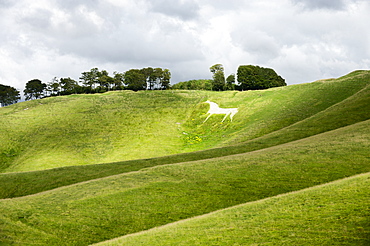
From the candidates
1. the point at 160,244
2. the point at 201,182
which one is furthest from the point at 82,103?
the point at 160,244

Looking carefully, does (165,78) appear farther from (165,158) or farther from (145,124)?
(165,158)

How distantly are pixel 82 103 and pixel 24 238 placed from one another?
103 m

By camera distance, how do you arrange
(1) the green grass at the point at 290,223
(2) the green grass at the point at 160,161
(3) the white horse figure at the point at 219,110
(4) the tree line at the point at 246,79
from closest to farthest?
(1) the green grass at the point at 290,223, (2) the green grass at the point at 160,161, (3) the white horse figure at the point at 219,110, (4) the tree line at the point at 246,79

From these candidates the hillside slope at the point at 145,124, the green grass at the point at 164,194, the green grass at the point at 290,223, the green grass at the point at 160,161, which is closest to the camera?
the green grass at the point at 290,223

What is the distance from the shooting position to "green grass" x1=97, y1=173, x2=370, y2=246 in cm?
1556

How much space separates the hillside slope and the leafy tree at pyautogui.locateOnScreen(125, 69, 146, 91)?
6760 centimetres

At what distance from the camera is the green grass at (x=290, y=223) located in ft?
51.1

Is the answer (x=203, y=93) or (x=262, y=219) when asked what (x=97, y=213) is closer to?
(x=262, y=219)

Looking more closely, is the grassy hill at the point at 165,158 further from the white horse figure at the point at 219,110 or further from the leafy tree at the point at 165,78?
the leafy tree at the point at 165,78

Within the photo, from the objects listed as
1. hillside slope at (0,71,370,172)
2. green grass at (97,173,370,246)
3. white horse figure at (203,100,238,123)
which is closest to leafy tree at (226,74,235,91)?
hillside slope at (0,71,370,172)

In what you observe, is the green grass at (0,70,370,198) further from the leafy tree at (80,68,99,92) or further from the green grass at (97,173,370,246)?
the leafy tree at (80,68,99,92)

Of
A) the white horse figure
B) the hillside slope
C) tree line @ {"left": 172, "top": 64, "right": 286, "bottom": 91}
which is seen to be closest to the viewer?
the hillside slope

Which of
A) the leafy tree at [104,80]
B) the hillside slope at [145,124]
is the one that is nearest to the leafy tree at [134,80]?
the leafy tree at [104,80]

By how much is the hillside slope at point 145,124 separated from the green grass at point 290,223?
128 ft
